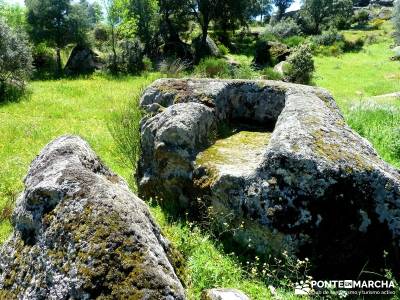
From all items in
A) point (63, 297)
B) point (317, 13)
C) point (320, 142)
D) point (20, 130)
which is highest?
point (317, 13)

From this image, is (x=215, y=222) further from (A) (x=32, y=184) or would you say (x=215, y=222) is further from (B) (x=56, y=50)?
(B) (x=56, y=50)

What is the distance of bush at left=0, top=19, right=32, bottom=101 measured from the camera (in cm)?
2236

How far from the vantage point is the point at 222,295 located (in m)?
3.88

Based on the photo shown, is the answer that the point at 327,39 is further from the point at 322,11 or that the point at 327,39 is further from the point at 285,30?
the point at 322,11

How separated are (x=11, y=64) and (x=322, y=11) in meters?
53.7

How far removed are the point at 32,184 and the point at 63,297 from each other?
1.40m

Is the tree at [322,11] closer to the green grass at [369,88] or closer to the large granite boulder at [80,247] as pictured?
the green grass at [369,88]

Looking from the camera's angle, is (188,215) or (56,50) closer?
(188,215)

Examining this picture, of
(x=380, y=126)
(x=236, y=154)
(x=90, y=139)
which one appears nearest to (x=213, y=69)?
(x=90, y=139)

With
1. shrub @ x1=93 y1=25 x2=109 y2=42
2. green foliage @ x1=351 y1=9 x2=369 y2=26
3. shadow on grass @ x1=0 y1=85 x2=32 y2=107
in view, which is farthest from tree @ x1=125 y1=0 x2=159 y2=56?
green foliage @ x1=351 y1=9 x2=369 y2=26

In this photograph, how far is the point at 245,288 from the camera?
4637 millimetres

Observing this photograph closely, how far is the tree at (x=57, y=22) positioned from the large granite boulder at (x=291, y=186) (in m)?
31.9

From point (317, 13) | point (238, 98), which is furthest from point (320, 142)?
point (317, 13)

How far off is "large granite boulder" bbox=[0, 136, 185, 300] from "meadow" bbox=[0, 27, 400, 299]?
123cm
